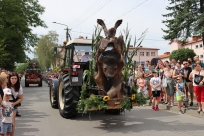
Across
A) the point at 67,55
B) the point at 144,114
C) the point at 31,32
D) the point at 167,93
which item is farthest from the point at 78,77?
the point at 31,32

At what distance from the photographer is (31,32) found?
1324 inches

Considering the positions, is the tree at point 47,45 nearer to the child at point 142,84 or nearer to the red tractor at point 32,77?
the red tractor at point 32,77

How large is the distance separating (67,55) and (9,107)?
4.28 m

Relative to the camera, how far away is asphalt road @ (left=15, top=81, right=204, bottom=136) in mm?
6559

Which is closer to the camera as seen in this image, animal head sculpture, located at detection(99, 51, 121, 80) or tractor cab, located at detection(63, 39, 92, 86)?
animal head sculpture, located at detection(99, 51, 121, 80)

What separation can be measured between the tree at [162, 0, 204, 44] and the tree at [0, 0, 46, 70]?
14849mm

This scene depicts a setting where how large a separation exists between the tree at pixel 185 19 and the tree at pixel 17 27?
48.7 feet

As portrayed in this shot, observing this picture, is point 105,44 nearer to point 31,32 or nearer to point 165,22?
point 165,22

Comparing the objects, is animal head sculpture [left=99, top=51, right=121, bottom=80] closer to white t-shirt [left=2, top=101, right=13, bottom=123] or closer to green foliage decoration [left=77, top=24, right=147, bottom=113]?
green foliage decoration [left=77, top=24, right=147, bottom=113]

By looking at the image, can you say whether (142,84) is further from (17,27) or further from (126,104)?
(17,27)

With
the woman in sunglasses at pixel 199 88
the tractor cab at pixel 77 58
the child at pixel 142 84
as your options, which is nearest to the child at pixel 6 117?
the tractor cab at pixel 77 58

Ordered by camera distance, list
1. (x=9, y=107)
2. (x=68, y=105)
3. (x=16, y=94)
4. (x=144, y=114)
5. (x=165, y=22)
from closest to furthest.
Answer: (x=9, y=107) → (x=16, y=94) → (x=68, y=105) → (x=144, y=114) → (x=165, y=22)

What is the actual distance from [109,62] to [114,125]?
191 cm

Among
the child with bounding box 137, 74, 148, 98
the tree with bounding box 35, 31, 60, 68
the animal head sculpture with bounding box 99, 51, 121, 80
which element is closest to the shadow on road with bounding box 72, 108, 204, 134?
the animal head sculpture with bounding box 99, 51, 121, 80
